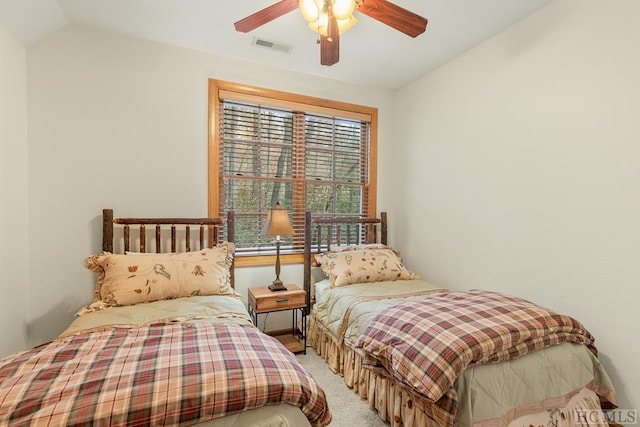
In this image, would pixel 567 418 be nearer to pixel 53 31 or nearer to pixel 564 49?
pixel 564 49

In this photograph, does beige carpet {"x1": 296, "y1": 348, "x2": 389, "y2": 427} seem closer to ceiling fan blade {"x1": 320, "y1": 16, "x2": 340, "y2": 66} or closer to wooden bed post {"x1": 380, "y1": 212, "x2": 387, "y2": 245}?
wooden bed post {"x1": 380, "y1": 212, "x2": 387, "y2": 245}

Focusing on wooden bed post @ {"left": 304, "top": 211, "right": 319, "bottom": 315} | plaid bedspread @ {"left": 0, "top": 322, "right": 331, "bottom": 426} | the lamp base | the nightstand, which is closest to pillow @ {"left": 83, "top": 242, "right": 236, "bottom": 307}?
the nightstand

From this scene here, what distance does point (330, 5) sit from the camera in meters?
1.53

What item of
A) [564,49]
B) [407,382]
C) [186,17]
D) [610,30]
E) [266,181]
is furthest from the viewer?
[266,181]

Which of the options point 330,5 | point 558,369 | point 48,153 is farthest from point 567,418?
point 48,153

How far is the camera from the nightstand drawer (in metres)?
2.50

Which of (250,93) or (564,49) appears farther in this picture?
(250,93)

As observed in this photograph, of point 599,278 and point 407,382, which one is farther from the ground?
point 599,278

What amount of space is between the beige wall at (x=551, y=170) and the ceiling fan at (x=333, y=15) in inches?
44.7

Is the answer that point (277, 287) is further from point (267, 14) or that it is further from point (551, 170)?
point (551, 170)

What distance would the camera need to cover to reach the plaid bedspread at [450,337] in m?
A: 1.33

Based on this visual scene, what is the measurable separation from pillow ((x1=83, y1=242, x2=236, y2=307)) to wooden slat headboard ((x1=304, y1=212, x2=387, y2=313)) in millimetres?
978

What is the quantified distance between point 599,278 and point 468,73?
74.6 inches

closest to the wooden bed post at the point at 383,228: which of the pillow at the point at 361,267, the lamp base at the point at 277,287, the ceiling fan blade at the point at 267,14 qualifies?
the pillow at the point at 361,267
